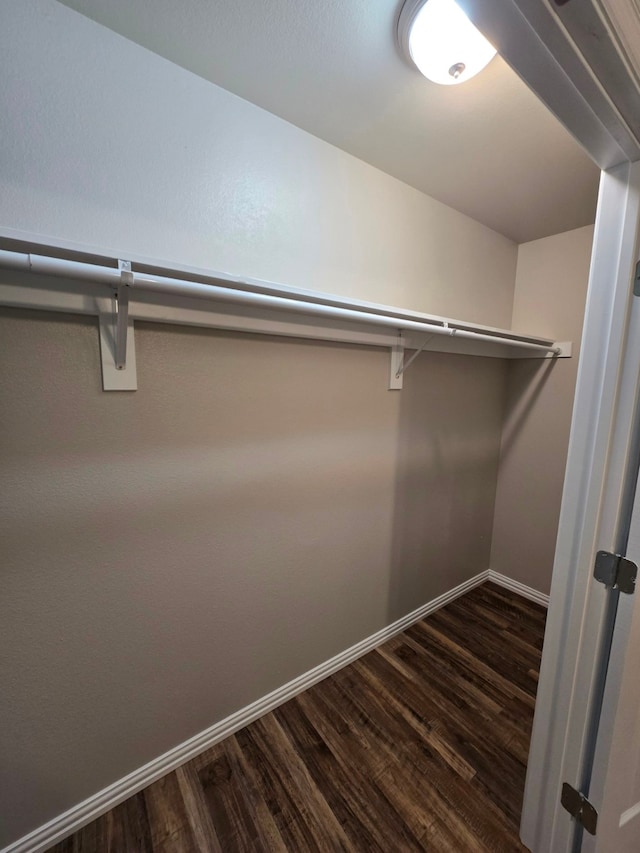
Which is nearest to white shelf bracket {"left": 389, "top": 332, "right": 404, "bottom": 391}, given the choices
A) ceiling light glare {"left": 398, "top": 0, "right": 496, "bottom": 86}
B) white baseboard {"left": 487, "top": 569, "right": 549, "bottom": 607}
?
ceiling light glare {"left": 398, "top": 0, "right": 496, "bottom": 86}

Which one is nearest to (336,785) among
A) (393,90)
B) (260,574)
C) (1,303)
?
(260,574)

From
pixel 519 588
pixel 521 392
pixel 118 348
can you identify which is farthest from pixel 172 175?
pixel 519 588

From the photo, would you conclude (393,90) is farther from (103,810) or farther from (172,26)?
(103,810)

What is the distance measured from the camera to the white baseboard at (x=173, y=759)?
41.2 inches

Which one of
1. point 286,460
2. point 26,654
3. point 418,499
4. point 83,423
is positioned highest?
point 83,423

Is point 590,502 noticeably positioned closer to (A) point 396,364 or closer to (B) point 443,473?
(A) point 396,364

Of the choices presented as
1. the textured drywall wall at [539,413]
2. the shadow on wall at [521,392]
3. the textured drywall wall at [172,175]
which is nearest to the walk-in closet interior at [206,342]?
the textured drywall wall at [172,175]

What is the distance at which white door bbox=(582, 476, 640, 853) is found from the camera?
0.87 metres

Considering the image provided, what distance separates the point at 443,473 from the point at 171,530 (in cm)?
154

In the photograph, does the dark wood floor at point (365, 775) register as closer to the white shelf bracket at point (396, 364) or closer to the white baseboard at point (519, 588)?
the white baseboard at point (519, 588)

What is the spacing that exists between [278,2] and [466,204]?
127cm

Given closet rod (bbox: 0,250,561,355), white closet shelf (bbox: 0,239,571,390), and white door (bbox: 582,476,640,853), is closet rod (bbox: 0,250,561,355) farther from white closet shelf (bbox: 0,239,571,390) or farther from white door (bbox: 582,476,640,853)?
white door (bbox: 582,476,640,853)

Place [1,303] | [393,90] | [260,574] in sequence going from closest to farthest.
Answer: [1,303] < [393,90] < [260,574]

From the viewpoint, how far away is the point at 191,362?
1142 millimetres
